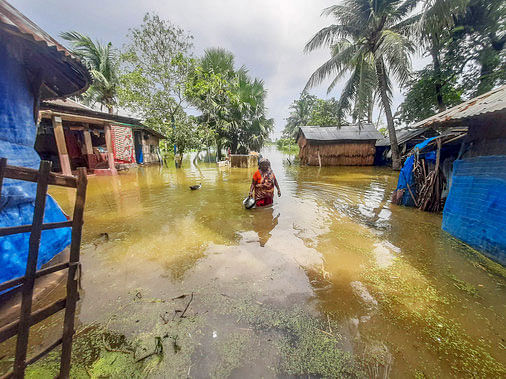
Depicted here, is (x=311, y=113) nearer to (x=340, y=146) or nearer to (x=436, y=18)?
(x=340, y=146)

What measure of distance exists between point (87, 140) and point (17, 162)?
11.8m

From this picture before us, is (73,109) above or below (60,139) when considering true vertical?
above

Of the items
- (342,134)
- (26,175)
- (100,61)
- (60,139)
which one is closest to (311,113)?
(342,134)

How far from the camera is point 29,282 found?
3.79 ft

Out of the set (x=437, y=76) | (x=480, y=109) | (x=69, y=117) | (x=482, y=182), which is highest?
(x=437, y=76)

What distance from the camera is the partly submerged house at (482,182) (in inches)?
117

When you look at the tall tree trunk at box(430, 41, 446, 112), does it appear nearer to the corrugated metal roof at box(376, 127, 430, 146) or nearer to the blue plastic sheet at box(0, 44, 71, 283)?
the corrugated metal roof at box(376, 127, 430, 146)

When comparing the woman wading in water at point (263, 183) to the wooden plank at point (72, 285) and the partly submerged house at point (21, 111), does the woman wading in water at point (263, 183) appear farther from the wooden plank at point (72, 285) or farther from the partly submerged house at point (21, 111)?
the wooden plank at point (72, 285)

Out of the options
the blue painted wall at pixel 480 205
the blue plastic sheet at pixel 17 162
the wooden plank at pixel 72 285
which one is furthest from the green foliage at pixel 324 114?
the wooden plank at pixel 72 285

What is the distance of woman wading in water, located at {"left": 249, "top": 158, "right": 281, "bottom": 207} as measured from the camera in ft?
17.7

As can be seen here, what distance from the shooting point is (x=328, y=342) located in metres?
1.81

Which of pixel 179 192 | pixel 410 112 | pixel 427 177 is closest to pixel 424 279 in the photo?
pixel 427 177

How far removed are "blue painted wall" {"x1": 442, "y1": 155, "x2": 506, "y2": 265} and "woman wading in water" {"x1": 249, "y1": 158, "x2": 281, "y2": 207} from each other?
3.75 meters

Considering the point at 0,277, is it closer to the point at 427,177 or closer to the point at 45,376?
the point at 45,376
